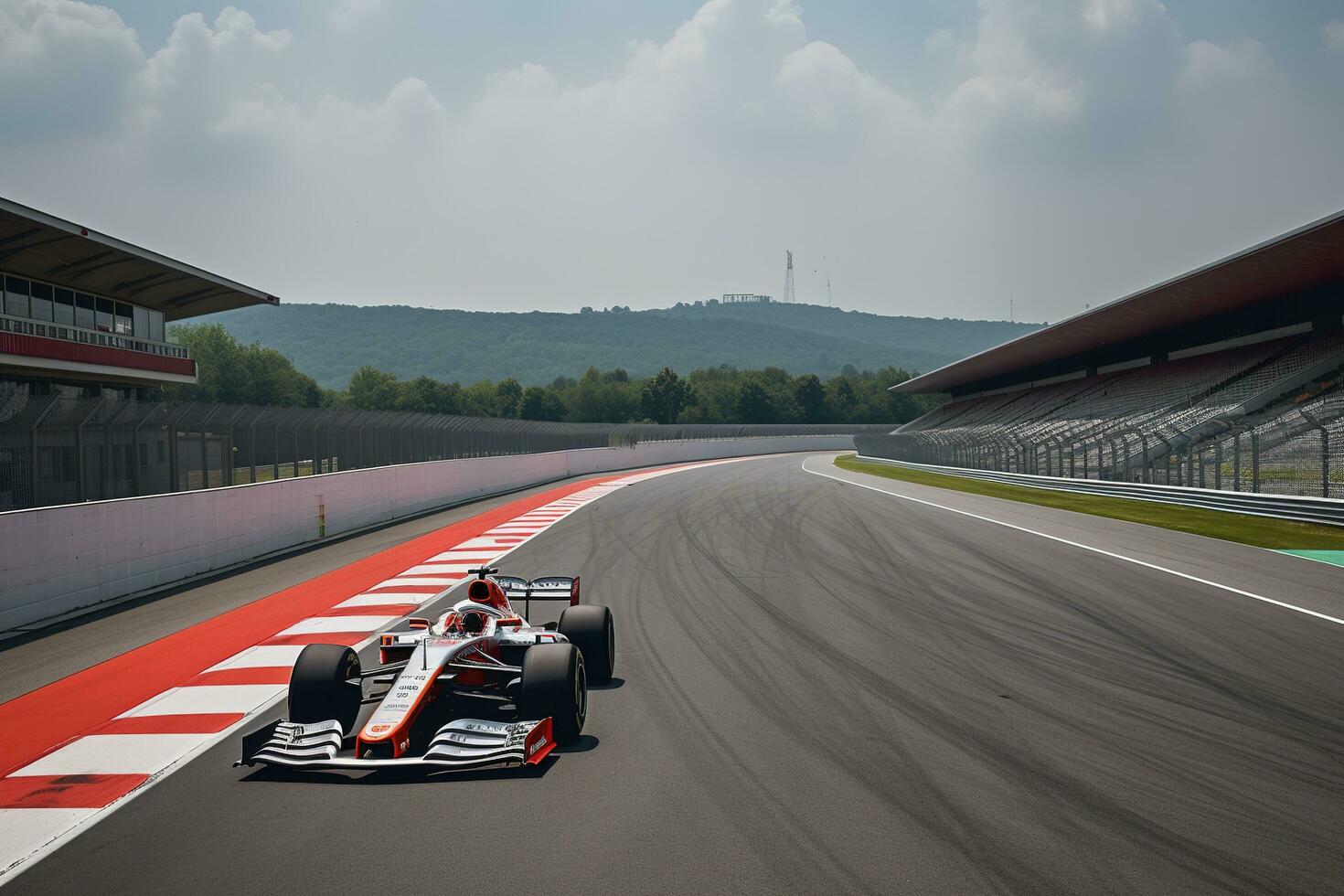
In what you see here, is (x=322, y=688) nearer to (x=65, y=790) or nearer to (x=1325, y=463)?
(x=65, y=790)

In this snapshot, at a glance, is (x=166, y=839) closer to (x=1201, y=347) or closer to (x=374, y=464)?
(x=374, y=464)

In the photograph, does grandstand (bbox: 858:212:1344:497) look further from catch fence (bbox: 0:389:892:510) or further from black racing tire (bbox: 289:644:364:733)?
catch fence (bbox: 0:389:892:510)

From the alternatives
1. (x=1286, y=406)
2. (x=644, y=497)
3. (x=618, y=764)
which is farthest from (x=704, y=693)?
(x=1286, y=406)

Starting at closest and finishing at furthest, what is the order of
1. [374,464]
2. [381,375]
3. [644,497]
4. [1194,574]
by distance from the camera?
[1194,574], [374,464], [644,497], [381,375]

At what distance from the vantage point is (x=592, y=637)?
751 cm

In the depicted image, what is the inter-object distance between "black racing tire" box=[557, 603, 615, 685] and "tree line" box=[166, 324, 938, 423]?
406 feet

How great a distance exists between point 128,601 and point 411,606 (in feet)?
11.4

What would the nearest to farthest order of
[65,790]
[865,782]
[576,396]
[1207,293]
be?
[865,782] → [65,790] → [1207,293] → [576,396]

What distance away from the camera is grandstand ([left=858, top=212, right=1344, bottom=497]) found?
64.8 ft

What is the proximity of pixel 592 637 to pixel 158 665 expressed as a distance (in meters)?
4.09

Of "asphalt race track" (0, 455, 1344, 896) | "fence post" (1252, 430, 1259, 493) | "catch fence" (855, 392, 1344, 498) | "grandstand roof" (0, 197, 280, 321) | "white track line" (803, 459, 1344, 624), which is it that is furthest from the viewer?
"grandstand roof" (0, 197, 280, 321)

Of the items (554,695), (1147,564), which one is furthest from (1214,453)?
(554,695)

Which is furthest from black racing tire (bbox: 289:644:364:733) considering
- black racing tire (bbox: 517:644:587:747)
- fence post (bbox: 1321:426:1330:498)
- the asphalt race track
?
fence post (bbox: 1321:426:1330:498)

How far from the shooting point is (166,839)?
475 cm
